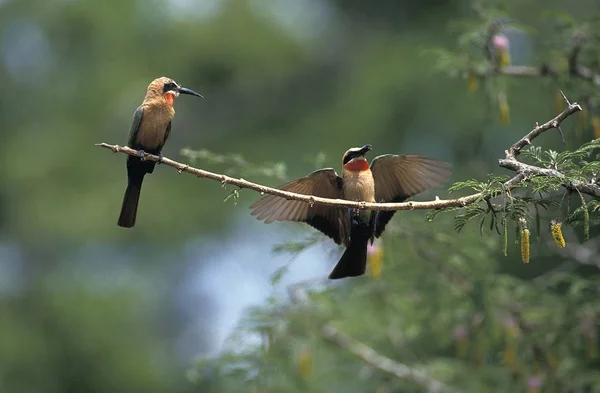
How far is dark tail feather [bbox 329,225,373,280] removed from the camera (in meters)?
4.36

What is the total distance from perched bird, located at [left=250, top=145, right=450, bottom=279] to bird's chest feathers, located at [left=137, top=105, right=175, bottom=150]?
99cm

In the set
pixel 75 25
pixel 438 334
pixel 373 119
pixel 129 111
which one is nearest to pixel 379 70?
pixel 373 119

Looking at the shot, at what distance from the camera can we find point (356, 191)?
4348 millimetres

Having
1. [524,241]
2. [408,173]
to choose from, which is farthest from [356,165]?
[524,241]

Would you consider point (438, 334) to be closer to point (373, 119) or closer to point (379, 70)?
point (373, 119)

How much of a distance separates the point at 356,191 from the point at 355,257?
296 mm

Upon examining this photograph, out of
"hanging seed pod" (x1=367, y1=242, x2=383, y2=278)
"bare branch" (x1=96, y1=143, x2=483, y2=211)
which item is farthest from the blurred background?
"bare branch" (x1=96, y1=143, x2=483, y2=211)

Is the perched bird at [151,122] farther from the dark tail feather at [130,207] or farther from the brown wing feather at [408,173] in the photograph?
the brown wing feather at [408,173]

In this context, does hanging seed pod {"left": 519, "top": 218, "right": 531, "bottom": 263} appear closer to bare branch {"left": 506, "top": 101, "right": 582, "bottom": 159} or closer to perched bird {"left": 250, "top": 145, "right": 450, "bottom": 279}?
bare branch {"left": 506, "top": 101, "right": 582, "bottom": 159}

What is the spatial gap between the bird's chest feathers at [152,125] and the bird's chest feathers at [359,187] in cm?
115

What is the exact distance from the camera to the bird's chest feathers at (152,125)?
501 centimetres

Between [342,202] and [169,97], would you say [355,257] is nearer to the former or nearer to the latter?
[342,202]

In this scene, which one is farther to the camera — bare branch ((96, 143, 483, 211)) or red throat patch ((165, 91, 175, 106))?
red throat patch ((165, 91, 175, 106))

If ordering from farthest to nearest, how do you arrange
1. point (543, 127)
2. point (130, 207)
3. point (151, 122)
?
point (151, 122)
point (130, 207)
point (543, 127)
